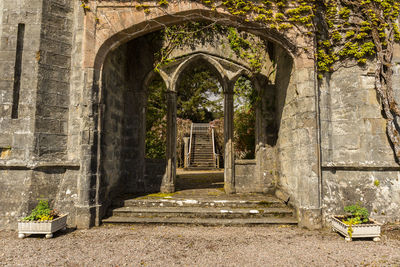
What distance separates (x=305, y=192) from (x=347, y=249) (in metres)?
1.21

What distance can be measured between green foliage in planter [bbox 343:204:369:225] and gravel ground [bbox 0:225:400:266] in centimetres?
Result: 32

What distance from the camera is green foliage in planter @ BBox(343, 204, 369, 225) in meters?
4.06

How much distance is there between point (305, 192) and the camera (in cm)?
462

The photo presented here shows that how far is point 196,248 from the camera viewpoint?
143 inches

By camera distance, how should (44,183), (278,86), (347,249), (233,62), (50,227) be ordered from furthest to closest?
1. (233,62)
2. (278,86)
3. (44,183)
4. (50,227)
5. (347,249)

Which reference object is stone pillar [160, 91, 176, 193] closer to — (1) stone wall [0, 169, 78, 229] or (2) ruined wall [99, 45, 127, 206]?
(2) ruined wall [99, 45, 127, 206]

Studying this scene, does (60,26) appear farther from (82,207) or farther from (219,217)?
(219,217)

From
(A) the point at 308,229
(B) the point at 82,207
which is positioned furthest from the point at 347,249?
(B) the point at 82,207

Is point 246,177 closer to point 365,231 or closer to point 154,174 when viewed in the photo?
point 154,174

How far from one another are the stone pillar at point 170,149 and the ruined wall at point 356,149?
12.5 feet

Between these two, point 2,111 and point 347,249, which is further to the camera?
point 2,111

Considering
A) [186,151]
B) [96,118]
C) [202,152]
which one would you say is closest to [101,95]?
[96,118]

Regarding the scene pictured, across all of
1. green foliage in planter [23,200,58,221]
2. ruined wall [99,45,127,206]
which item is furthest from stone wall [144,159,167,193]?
green foliage in planter [23,200,58,221]

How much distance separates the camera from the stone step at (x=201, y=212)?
497 cm
